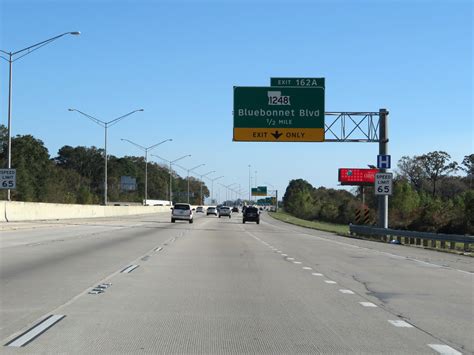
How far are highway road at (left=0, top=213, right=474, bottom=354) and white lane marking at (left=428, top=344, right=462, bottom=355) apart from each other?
0.01m

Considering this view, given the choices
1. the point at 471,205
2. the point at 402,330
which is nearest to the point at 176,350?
the point at 402,330

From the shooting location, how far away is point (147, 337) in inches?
331

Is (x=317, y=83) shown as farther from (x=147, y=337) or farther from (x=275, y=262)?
(x=147, y=337)

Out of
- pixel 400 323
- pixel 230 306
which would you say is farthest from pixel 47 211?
pixel 400 323

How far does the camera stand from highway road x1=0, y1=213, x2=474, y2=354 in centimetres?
813

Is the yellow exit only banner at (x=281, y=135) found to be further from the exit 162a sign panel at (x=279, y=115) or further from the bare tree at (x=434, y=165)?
the bare tree at (x=434, y=165)

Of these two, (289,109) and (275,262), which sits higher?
(289,109)

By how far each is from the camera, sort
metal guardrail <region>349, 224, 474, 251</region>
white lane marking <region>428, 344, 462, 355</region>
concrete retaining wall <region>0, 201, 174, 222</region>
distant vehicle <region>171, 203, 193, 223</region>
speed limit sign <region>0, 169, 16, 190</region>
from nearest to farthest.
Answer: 1. white lane marking <region>428, 344, 462, 355</region>
2. metal guardrail <region>349, 224, 474, 251</region>
3. speed limit sign <region>0, 169, 16, 190</region>
4. concrete retaining wall <region>0, 201, 174, 222</region>
5. distant vehicle <region>171, 203, 193, 223</region>

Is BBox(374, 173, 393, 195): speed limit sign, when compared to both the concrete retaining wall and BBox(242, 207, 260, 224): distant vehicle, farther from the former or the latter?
BBox(242, 207, 260, 224): distant vehicle

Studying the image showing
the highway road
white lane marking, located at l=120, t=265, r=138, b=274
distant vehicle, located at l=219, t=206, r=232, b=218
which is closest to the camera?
the highway road

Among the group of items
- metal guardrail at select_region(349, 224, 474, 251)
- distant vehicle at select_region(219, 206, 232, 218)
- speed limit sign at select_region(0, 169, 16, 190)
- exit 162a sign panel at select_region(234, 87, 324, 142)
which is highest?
exit 162a sign panel at select_region(234, 87, 324, 142)

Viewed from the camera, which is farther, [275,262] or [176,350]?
[275,262]

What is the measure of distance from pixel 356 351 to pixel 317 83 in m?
33.8

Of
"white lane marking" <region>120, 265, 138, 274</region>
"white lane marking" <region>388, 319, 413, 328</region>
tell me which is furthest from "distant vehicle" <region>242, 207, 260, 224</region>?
"white lane marking" <region>388, 319, 413, 328</region>
